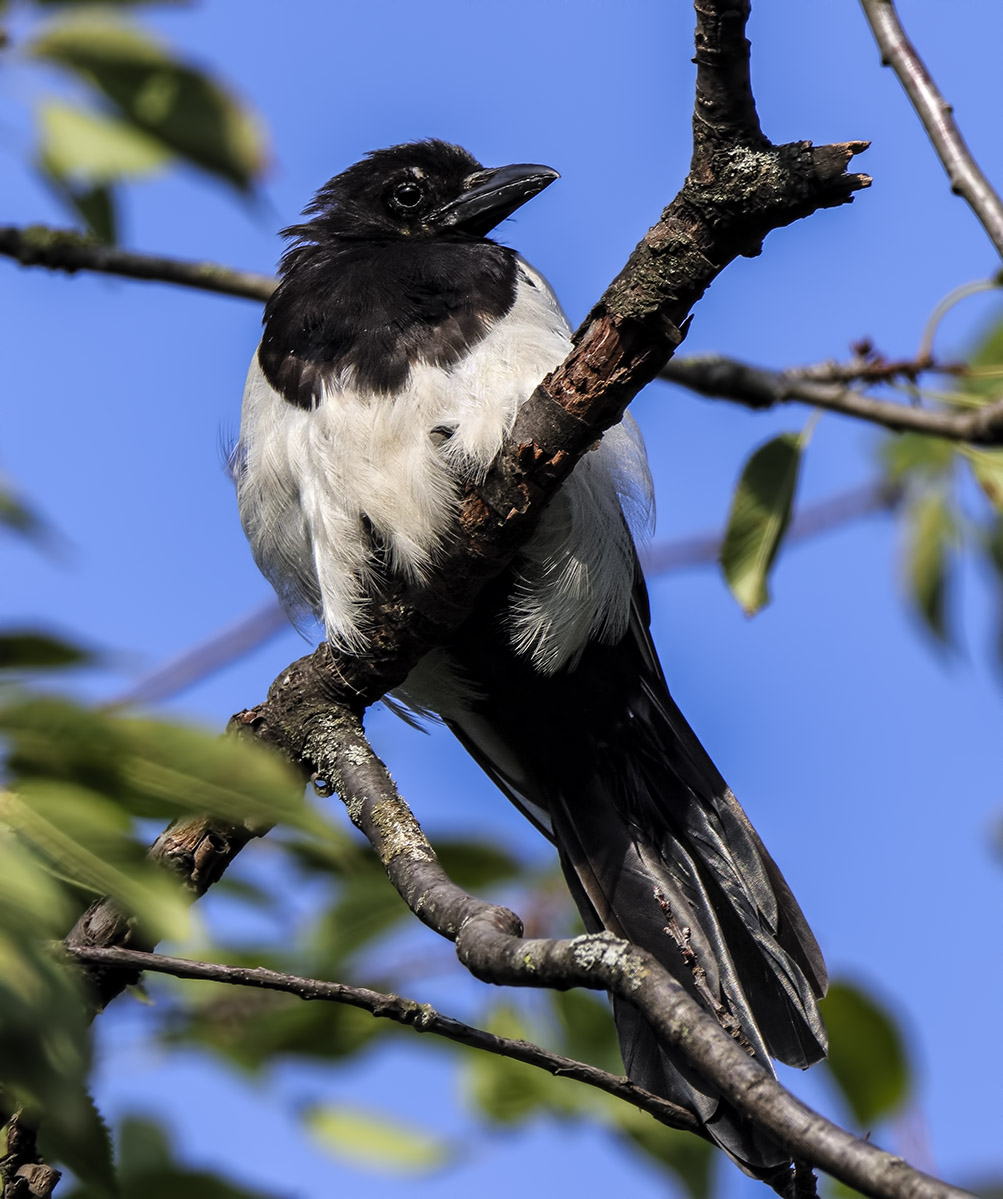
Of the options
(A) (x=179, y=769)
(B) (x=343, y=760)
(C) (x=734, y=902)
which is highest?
(B) (x=343, y=760)

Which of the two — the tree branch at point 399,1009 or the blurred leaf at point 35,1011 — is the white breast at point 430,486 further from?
the blurred leaf at point 35,1011

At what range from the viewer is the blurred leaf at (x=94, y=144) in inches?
78.6

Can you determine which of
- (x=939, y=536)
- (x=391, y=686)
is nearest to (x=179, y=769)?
(x=391, y=686)

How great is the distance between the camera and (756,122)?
2354mm

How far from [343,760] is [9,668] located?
1630 millimetres

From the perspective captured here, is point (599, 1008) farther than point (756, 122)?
Yes

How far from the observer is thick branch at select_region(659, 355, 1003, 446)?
238cm

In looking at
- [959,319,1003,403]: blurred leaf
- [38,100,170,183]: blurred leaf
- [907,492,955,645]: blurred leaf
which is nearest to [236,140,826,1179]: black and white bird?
[907,492,955,645]: blurred leaf

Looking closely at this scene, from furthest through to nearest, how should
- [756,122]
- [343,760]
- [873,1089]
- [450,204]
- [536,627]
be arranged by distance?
1. [450,204]
2. [536,627]
3. [343,760]
4. [873,1089]
5. [756,122]

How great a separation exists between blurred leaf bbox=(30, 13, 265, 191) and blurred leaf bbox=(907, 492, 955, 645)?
221cm

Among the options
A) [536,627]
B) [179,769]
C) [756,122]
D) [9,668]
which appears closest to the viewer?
[179,769]

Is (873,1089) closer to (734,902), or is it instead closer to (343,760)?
(734,902)

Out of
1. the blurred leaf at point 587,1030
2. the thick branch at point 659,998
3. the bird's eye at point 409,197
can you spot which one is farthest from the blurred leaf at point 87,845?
the bird's eye at point 409,197

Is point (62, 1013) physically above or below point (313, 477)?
below
